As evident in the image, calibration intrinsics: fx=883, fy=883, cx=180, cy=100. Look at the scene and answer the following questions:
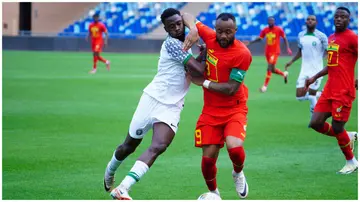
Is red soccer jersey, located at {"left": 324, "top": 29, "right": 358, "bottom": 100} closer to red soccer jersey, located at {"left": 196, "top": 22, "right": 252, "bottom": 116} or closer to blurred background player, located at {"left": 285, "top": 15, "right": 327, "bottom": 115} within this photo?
red soccer jersey, located at {"left": 196, "top": 22, "right": 252, "bottom": 116}

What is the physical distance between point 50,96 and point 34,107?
289 centimetres

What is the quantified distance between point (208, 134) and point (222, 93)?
48 cm

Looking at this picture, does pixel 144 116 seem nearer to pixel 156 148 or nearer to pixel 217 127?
pixel 156 148

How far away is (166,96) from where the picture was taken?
906cm

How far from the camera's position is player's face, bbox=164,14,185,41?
879 cm

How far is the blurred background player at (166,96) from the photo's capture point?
28.8 ft

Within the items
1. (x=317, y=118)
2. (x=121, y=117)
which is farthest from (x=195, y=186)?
(x=121, y=117)

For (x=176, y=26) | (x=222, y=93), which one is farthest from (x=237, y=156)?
(x=176, y=26)

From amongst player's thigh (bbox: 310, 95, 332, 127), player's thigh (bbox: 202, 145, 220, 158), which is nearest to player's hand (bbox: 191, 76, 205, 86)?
player's thigh (bbox: 202, 145, 220, 158)

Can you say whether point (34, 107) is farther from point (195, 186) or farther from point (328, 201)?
point (328, 201)

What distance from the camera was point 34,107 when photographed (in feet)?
63.1

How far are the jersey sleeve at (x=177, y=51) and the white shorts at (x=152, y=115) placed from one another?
51 cm

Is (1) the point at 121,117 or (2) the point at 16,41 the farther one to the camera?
(2) the point at 16,41

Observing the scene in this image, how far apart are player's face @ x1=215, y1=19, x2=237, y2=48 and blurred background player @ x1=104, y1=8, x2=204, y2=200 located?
13.3 inches
